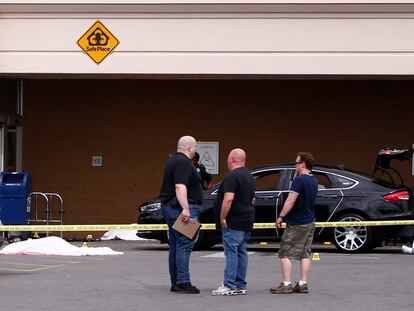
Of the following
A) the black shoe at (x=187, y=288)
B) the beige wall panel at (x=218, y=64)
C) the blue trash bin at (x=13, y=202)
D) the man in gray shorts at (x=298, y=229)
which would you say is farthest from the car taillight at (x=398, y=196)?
the blue trash bin at (x=13, y=202)

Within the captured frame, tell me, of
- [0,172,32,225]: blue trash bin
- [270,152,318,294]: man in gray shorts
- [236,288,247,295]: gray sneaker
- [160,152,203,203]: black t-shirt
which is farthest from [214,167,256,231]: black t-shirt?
[0,172,32,225]: blue trash bin

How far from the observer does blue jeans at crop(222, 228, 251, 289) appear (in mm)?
11172

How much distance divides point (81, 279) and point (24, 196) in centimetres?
720

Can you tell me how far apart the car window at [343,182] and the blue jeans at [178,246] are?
6.41 m

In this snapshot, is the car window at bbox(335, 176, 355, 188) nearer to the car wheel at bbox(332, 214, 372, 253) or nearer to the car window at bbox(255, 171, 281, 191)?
the car wheel at bbox(332, 214, 372, 253)

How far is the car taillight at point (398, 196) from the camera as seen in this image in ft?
56.2

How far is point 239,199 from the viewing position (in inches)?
443

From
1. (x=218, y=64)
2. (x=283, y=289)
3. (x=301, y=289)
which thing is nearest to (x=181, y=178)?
(x=283, y=289)

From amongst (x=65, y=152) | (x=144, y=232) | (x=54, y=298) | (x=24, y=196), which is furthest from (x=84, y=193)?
(x=54, y=298)

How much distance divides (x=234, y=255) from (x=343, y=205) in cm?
640

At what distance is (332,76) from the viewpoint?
2056cm

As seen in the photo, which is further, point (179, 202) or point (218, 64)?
point (218, 64)

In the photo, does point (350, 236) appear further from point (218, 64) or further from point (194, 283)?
point (194, 283)

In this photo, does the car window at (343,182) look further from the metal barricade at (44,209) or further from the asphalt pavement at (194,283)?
the metal barricade at (44,209)
